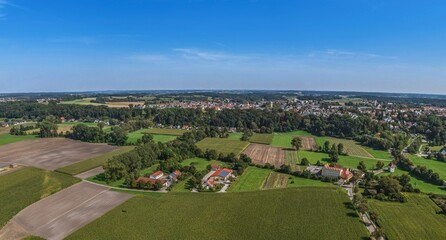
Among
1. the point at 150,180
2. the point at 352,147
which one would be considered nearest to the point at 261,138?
the point at 352,147

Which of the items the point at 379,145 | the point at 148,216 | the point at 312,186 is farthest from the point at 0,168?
the point at 379,145

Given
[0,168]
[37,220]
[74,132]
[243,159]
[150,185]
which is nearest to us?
[37,220]

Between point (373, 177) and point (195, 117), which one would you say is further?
point (195, 117)

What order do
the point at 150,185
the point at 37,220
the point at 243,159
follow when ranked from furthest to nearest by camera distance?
the point at 243,159
the point at 150,185
the point at 37,220

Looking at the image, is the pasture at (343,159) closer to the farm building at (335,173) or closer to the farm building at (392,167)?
the farm building at (392,167)

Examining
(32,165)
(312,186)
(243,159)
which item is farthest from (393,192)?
(32,165)

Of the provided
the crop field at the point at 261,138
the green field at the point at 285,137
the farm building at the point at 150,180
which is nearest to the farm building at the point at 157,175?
the farm building at the point at 150,180

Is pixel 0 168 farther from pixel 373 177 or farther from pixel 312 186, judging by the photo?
pixel 373 177
